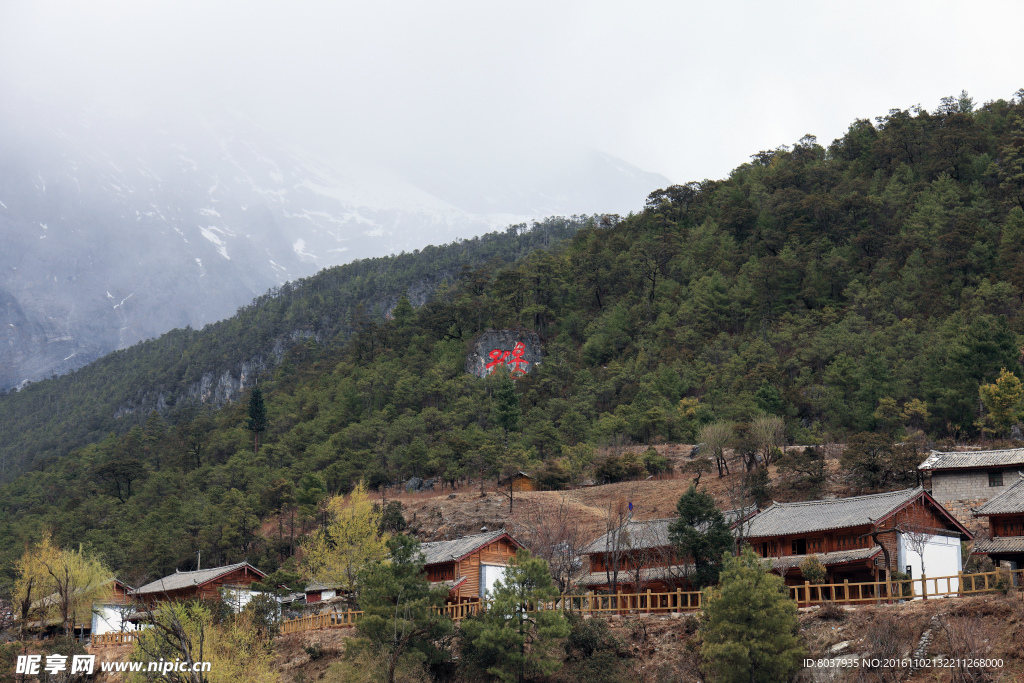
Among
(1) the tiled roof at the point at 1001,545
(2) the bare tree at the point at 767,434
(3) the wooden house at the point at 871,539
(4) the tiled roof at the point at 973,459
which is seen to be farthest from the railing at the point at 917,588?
(2) the bare tree at the point at 767,434

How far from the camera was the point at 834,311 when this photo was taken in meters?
88.1

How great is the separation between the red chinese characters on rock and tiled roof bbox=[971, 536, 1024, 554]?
6953cm

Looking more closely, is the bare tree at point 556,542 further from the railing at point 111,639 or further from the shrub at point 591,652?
the railing at point 111,639

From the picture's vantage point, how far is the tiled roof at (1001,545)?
130ft

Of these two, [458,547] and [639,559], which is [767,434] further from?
[458,547]

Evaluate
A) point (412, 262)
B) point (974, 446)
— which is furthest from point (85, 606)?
point (412, 262)

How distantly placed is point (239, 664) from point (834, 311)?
66.9m

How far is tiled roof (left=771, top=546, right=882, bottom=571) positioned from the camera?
37.6m

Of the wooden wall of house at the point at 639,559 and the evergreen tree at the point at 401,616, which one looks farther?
the wooden wall of house at the point at 639,559

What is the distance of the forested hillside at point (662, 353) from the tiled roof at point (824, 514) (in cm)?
2647

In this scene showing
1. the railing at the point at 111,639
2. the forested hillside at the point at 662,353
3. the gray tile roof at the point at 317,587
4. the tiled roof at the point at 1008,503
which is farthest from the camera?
the forested hillside at the point at 662,353

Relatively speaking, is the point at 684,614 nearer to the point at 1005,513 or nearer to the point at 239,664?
the point at 1005,513

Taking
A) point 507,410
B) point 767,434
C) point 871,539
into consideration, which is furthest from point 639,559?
point 507,410

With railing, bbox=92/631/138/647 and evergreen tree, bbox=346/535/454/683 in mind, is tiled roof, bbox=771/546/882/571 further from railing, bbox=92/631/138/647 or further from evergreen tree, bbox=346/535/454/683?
railing, bbox=92/631/138/647
